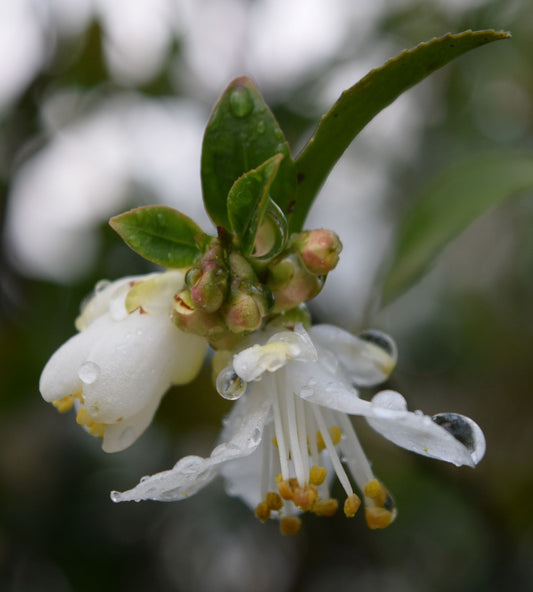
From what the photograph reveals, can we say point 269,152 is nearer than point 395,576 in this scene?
Yes

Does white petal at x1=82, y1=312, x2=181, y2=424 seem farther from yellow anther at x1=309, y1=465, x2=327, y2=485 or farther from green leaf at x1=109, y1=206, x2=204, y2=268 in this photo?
yellow anther at x1=309, y1=465, x2=327, y2=485

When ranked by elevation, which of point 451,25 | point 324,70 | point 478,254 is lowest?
point 478,254

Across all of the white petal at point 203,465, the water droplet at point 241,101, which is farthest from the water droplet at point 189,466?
the water droplet at point 241,101

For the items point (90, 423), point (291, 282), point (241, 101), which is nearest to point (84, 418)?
point (90, 423)

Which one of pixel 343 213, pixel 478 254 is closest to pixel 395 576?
pixel 343 213

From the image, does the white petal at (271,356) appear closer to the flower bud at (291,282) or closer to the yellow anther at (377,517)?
the flower bud at (291,282)

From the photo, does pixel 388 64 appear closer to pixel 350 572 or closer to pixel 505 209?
pixel 350 572
